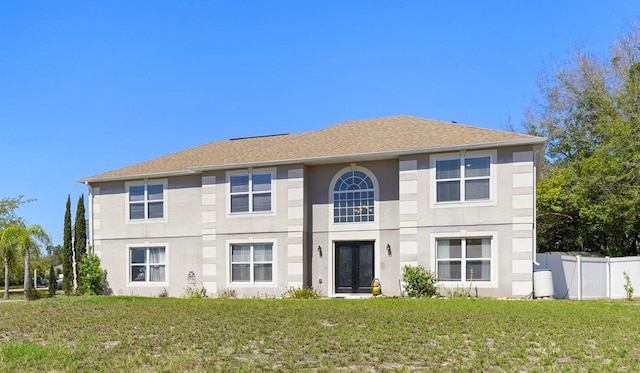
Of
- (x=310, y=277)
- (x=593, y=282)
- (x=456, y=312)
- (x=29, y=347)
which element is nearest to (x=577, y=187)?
(x=593, y=282)

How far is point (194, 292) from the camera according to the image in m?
23.3

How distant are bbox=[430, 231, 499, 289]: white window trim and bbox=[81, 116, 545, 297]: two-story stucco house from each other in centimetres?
3

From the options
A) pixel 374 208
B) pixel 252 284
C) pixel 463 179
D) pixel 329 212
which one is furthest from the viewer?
pixel 252 284

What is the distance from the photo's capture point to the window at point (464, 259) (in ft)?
64.3

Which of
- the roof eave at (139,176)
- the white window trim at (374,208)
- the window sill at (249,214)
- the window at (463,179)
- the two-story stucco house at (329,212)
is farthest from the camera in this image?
the roof eave at (139,176)

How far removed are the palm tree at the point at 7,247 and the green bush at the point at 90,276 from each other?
7089mm

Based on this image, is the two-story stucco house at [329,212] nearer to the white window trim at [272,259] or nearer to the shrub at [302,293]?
the white window trim at [272,259]

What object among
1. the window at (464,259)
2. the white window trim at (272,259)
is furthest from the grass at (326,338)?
the white window trim at (272,259)

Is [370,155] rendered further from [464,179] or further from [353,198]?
[464,179]

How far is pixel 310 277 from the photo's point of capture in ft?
72.8

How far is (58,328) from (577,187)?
1026 inches

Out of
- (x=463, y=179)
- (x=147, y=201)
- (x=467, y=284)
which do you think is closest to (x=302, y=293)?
(x=467, y=284)

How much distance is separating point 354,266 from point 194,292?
21.5 feet

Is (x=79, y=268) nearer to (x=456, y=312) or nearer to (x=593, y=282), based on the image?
(x=456, y=312)
